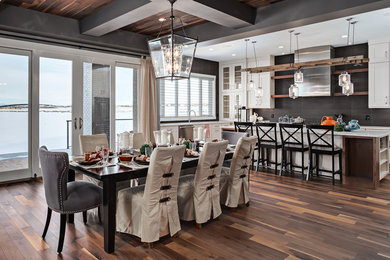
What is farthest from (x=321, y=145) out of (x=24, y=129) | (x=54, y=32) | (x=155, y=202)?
(x=24, y=129)

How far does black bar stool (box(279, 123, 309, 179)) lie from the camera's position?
4927 mm

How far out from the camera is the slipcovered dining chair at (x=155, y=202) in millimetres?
2418

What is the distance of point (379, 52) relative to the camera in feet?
20.2

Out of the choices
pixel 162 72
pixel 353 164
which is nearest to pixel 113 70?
pixel 162 72

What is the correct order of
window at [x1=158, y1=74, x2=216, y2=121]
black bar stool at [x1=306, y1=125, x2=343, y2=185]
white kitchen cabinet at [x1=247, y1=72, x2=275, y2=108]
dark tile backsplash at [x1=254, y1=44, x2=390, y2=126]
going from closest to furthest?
black bar stool at [x1=306, y1=125, x2=343, y2=185], dark tile backsplash at [x1=254, y1=44, x2=390, y2=126], window at [x1=158, y1=74, x2=216, y2=121], white kitchen cabinet at [x1=247, y1=72, x2=275, y2=108]

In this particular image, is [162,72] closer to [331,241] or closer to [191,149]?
[191,149]

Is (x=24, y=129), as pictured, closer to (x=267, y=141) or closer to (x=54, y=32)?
(x=54, y=32)

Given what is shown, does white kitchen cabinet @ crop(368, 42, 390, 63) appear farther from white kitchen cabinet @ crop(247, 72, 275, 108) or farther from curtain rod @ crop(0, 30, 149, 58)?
curtain rod @ crop(0, 30, 149, 58)

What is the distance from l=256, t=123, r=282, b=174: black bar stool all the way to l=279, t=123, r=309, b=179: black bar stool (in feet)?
0.45

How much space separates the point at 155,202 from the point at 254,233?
1057 millimetres

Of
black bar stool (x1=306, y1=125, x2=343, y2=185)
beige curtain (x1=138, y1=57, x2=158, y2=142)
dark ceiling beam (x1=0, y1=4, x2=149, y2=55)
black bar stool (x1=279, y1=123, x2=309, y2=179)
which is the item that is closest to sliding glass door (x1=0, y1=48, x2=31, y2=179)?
dark ceiling beam (x1=0, y1=4, x2=149, y2=55)

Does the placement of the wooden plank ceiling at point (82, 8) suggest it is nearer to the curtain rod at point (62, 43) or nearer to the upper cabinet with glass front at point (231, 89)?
the curtain rod at point (62, 43)

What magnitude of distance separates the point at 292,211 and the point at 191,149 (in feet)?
4.66

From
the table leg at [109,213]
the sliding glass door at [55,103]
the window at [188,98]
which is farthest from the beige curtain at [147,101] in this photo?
the table leg at [109,213]
